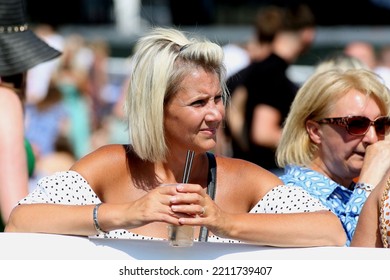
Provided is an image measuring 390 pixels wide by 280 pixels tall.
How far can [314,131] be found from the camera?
147 inches

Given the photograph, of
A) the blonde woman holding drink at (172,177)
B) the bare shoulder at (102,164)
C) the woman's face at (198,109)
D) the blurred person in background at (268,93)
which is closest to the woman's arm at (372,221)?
the blonde woman holding drink at (172,177)

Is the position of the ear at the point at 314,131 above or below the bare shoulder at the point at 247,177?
below

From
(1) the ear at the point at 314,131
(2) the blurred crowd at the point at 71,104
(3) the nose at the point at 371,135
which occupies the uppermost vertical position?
(3) the nose at the point at 371,135

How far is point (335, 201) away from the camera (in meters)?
3.53

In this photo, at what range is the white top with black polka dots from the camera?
2910 mm

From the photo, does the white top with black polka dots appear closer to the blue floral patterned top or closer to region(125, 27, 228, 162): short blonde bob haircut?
region(125, 27, 228, 162): short blonde bob haircut

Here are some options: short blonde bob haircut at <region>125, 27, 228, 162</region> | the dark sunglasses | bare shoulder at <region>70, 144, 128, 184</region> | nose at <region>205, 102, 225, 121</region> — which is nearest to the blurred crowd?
the dark sunglasses

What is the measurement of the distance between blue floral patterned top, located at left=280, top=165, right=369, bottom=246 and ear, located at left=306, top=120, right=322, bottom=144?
0.12m

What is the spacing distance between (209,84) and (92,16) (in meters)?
11.0

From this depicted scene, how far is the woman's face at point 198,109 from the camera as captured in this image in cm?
294

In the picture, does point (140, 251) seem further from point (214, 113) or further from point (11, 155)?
point (11, 155)

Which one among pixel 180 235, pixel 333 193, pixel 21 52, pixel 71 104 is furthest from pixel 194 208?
pixel 71 104

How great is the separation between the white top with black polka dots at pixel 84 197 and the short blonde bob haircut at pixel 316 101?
2.41ft

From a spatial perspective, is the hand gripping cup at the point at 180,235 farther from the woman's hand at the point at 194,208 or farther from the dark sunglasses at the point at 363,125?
the dark sunglasses at the point at 363,125
